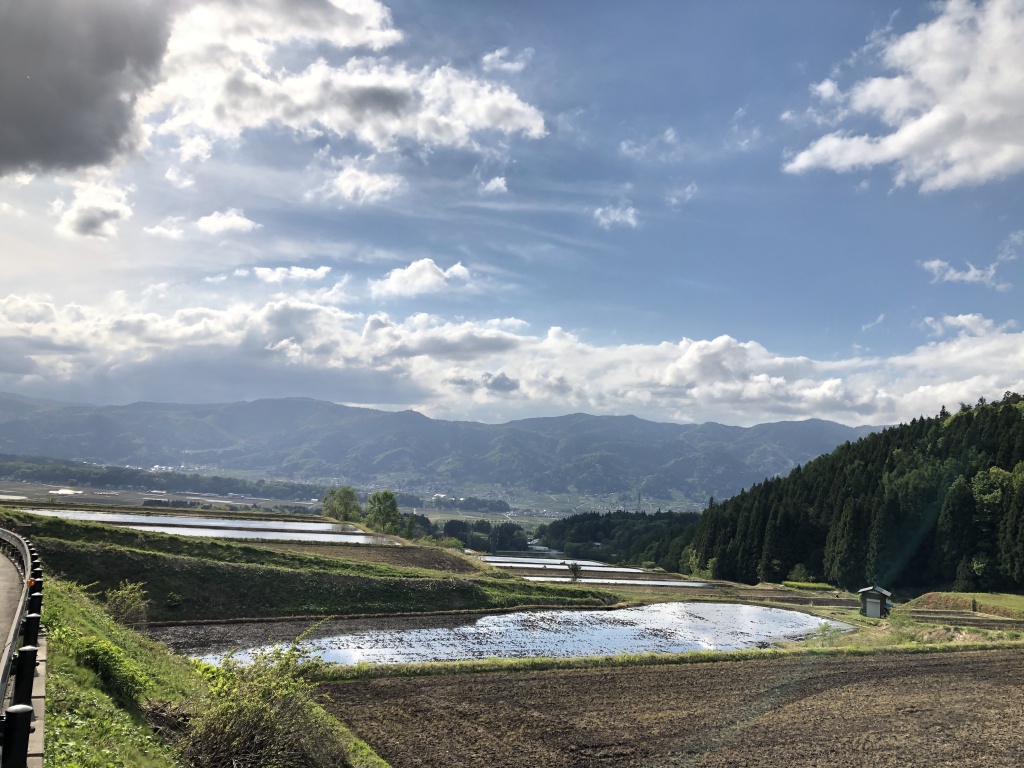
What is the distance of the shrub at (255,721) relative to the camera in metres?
13.5

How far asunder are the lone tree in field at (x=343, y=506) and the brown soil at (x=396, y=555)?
48463 millimetres

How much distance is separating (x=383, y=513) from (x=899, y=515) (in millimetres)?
80206

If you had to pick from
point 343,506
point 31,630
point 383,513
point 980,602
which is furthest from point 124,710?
point 343,506

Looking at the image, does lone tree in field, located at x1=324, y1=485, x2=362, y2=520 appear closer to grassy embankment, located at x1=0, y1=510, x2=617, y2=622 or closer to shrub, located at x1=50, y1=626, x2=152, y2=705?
grassy embankment, located at x1=0, y1=510, x2=617, y2=622

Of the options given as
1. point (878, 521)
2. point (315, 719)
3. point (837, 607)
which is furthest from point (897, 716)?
point (878, 521)

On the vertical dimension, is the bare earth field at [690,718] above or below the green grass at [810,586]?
above

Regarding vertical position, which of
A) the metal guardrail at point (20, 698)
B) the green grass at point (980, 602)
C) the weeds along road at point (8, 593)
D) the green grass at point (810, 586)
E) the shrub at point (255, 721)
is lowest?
the green grass at point (810, 586)

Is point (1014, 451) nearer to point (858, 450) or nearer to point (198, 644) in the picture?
point (858, 450)

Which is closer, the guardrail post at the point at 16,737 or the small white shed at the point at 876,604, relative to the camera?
the guardrail post at the point at 16,737

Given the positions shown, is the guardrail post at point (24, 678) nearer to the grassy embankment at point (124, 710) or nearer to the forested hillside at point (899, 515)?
the grassy embankment at point (124, 710)

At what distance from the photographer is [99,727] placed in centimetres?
1123

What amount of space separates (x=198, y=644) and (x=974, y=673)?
134 feet

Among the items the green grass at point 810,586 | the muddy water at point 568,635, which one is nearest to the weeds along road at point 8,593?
the muddy water at point 568,635

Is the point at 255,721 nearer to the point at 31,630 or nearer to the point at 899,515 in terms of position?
the point at 31,630
